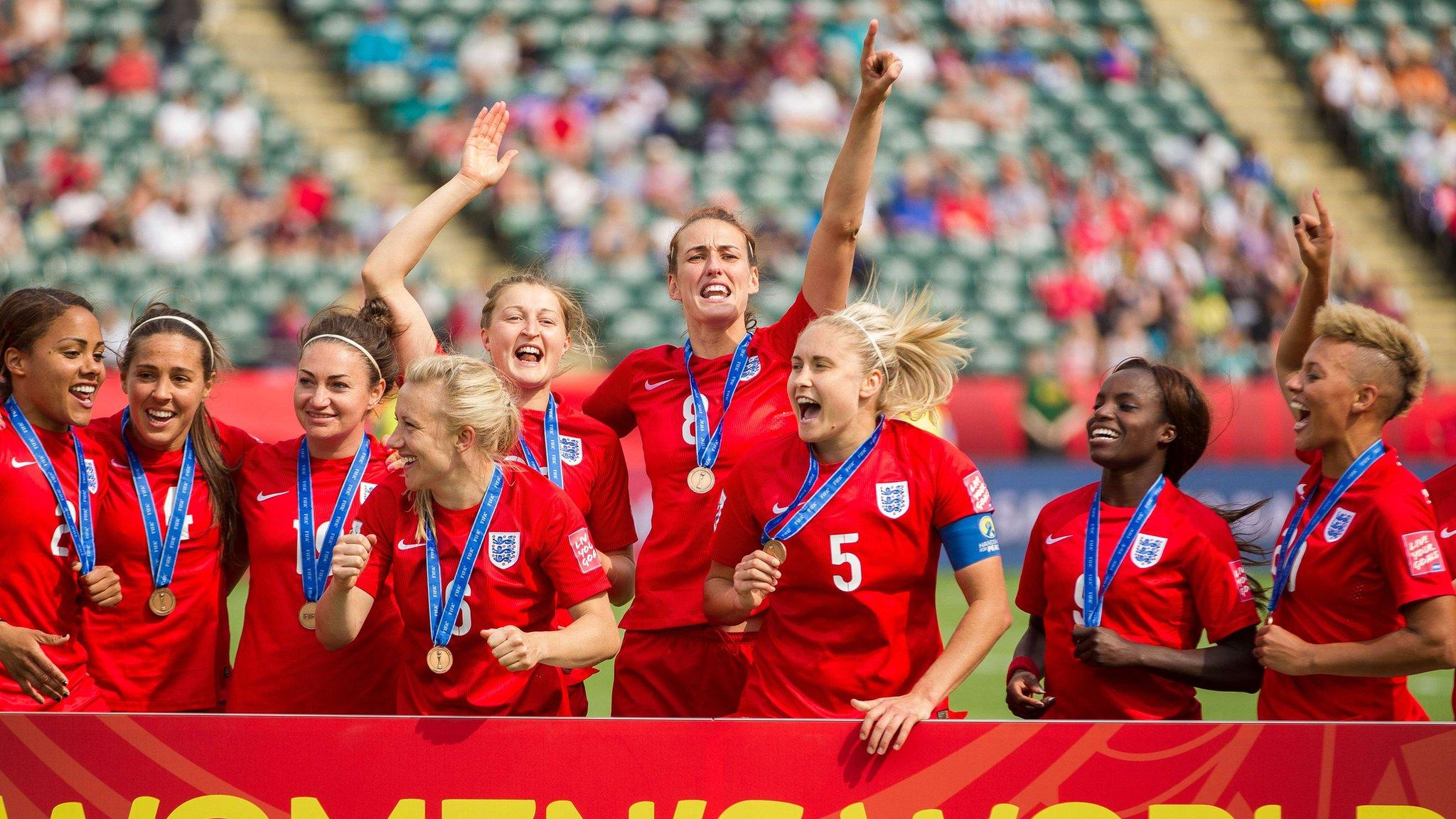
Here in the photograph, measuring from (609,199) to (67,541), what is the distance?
36.2 feet

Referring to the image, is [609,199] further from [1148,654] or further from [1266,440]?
[1148,654]

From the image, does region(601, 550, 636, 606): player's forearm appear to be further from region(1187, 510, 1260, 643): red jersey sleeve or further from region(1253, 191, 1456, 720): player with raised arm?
region(1253, 191, 1456, 720): player with raised arm

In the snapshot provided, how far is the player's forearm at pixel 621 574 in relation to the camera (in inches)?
163

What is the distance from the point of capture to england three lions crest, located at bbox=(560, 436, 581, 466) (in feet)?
13.9

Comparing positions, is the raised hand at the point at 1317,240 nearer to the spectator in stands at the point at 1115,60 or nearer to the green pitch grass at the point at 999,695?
the green pitch grass at the point at 999,695

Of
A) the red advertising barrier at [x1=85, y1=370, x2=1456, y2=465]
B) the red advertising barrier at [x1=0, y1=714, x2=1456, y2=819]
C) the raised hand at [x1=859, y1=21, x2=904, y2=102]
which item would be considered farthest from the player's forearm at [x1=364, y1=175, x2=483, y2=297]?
the red advertising barrier at [x1=85, y1=370, x2=1456, y2=465]

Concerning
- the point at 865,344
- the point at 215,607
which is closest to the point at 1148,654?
the point at 865,344

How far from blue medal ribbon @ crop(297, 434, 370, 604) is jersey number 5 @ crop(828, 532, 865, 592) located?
4.48 feet

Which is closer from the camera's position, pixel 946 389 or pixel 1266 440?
pixel 946 389

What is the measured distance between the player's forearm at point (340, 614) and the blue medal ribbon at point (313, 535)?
1.04 feet

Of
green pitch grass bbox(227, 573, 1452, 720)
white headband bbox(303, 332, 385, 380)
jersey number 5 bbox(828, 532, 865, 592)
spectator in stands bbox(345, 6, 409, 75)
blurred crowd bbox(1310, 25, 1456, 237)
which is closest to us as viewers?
jersey number 5 bbox(828, 532, 865, 592)

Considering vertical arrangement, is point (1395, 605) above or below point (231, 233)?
below

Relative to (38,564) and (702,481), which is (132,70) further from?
(702,481)

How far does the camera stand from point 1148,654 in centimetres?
367
